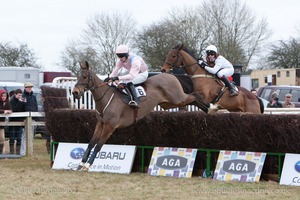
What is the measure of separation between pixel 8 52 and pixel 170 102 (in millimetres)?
41841

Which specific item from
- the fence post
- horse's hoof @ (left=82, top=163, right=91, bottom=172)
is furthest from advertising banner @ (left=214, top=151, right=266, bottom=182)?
the fence post

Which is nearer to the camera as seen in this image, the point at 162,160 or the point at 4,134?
the point at 162,160

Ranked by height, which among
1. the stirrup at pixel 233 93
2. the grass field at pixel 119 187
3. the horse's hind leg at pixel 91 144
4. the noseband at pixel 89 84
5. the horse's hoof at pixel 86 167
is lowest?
the grass field at pixel 119 187

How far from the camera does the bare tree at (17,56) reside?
171 feet

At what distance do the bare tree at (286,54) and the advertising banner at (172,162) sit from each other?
157ft

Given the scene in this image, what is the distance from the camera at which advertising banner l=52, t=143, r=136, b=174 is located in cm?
1233

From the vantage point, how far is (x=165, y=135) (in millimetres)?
12320

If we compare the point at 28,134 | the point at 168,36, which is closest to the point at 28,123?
the point at 28,134

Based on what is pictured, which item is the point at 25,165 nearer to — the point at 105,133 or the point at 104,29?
the point at 105,133

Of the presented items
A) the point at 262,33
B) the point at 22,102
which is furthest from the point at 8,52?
the point at 22,102

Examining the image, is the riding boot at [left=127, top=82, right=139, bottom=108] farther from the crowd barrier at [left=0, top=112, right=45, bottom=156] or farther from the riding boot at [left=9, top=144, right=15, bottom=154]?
the riding boot at [left=9, top=144, right=15, bottom=154]

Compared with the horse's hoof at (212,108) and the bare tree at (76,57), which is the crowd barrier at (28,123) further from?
the bare tree at (76,57)

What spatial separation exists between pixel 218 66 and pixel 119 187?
4.56 meters

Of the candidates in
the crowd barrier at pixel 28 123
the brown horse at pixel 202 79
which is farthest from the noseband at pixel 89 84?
the crowd barrier at pixel 28 123
